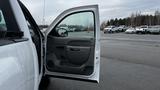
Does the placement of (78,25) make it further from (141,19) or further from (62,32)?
(141,19)

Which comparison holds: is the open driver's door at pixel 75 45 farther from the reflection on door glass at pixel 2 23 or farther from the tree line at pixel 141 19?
the tree line at pixel 141 19

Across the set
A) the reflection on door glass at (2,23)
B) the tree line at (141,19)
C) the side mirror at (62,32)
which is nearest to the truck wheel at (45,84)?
the side mirror at (62,32)

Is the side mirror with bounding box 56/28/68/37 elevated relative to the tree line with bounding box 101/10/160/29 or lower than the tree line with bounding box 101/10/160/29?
lower

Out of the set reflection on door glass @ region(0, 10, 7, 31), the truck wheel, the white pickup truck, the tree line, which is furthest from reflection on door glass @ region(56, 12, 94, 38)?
the tree line

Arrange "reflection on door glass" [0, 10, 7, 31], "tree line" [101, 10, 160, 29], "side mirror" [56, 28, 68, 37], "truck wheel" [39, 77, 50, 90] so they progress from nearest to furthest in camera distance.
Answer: "reflection on door glass" [0, 10, 7, 31] < "side mirror" [56, 28, 68, 37] < "truck wheel" [39, 77, 50, 90] < "tree line" [101, 10, 160, 29]

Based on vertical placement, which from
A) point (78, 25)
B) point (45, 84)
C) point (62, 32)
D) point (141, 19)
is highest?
point (141, 19)

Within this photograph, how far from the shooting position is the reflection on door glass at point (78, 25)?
4.41m

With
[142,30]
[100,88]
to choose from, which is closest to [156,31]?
[142,30]

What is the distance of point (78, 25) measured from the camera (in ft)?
15.5

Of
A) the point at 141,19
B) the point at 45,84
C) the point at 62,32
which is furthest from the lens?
the point at 141,19

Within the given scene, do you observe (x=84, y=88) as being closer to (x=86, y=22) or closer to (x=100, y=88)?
(x=100, y=88)

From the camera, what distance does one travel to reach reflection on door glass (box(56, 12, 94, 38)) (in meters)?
4.41

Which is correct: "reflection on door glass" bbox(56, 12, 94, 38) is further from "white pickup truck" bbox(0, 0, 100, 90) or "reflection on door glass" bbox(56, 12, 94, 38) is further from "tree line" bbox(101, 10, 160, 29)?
"tree line" bbox(101, 10, 160, 29)

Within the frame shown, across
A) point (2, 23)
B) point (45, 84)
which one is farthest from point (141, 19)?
point (2, 23)
